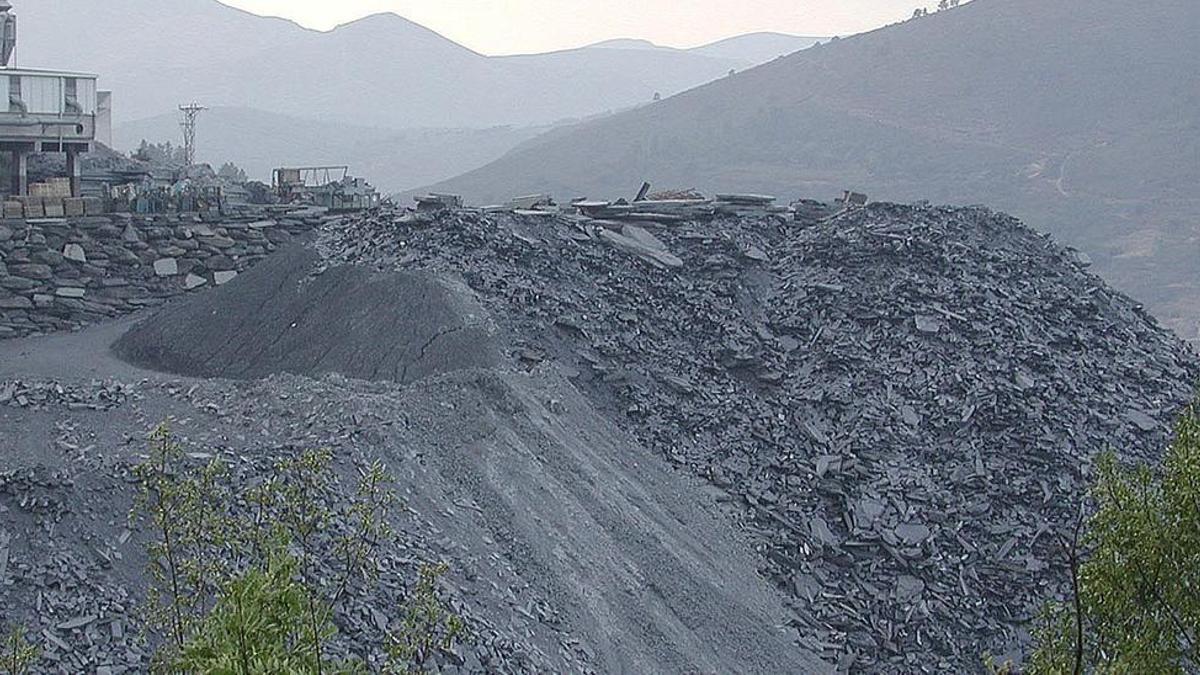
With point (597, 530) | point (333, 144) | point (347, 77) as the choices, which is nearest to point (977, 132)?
point (597, 530)

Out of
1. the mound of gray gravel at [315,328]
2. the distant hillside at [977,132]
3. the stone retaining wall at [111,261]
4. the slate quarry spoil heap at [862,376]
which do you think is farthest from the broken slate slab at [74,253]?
the distant hillside at [977,132]

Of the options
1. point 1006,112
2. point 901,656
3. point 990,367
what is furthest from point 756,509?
point 1006,112

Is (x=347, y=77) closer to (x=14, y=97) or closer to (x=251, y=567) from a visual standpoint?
(x=14, y=97)

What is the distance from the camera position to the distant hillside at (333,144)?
348 ft

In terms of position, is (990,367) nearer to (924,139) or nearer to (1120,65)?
(924,139)

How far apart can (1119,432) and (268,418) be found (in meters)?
11.3

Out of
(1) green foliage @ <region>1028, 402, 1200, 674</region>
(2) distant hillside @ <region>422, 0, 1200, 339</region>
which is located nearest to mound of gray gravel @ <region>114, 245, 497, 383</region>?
(1) green foliage @ <region>1028, 402, 1200, 674</region>

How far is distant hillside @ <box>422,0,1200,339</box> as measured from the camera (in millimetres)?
58219

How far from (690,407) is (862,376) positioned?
286cm

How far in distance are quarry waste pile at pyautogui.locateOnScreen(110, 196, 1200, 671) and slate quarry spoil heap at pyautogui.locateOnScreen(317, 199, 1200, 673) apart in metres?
0.04

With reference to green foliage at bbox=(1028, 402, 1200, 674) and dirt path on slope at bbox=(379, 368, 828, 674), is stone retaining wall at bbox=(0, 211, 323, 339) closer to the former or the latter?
dirt path on slope at bbox=(379, 368, 828, 674)

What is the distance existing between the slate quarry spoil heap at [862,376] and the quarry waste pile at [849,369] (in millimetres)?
36

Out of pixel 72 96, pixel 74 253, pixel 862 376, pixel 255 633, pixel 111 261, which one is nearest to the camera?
pixel 255 633

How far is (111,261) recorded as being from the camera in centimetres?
2178
